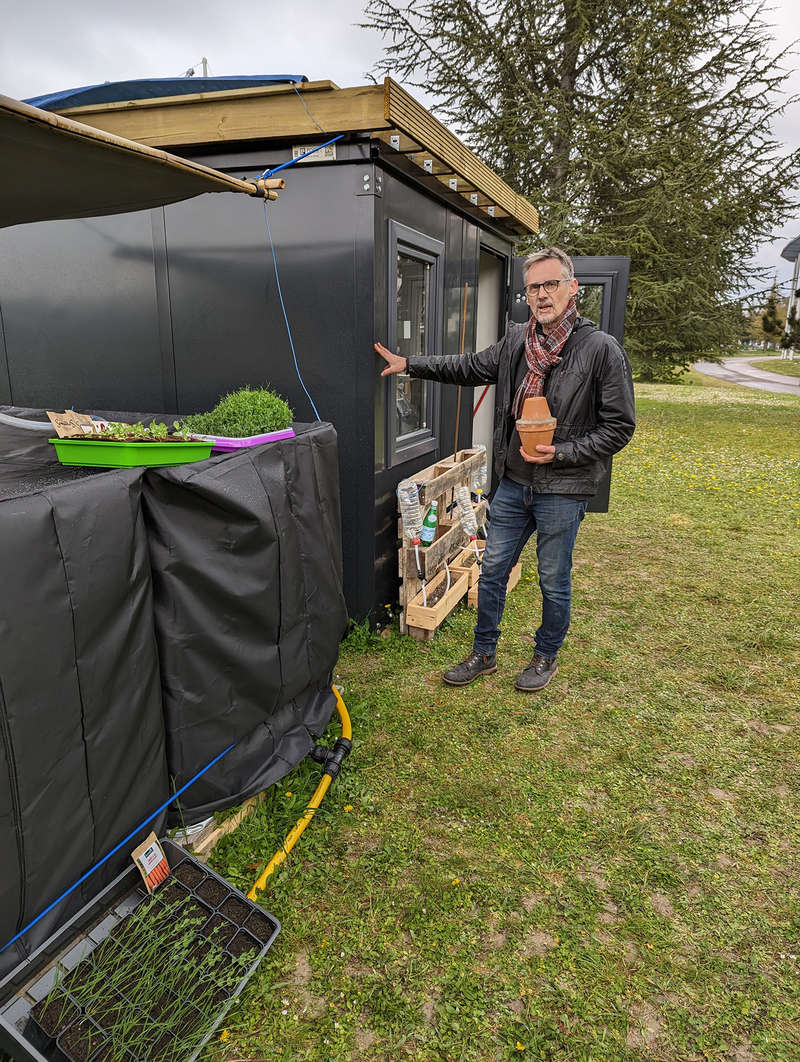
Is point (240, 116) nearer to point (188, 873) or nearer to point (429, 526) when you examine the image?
point (429, 526)

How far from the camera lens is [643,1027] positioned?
1804mm

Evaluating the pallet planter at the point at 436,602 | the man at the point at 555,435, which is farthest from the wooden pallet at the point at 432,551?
the man at the point at 555,435

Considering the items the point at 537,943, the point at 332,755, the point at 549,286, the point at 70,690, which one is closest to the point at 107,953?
the point at 70,690

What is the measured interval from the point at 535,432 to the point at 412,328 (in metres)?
1.72

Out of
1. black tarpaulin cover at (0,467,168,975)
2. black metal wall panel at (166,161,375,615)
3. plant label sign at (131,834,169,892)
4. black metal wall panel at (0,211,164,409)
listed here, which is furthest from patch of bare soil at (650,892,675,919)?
black metal wall panel at (0,211,164,409)

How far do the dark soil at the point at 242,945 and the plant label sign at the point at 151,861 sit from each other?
29 cm

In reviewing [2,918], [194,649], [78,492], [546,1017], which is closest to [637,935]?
[546,1017]

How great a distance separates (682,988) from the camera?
1913 millimetres

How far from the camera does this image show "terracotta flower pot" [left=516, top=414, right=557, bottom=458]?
2934 millimetres

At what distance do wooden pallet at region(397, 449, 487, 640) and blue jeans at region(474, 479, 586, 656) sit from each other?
51 cm

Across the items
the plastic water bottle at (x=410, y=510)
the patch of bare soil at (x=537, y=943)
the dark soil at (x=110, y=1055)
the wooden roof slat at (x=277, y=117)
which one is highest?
the wooden roof slat at (x=277, y=117)

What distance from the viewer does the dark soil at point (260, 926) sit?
1.93 m

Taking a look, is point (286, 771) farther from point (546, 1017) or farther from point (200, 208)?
point (200, 208)

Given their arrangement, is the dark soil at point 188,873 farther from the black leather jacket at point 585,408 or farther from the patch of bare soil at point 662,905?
the black leather jacket at point 585,408
